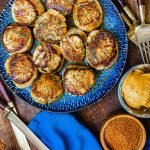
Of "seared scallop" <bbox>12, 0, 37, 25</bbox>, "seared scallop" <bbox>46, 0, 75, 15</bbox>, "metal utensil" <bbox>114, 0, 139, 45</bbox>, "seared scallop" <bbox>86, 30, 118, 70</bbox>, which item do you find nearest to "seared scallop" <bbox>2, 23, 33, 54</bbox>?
"seared scallop" <bbox>12, 0, 37, 25</bbox>

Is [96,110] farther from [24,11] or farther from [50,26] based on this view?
[24,11]

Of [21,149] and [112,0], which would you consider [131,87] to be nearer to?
[112,0]

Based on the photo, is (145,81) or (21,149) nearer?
(145,81)

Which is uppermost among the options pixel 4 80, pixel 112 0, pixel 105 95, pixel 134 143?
pixel 112 0

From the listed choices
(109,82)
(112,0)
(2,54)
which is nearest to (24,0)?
(2,54)

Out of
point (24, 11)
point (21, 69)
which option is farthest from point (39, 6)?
point (21, 69)

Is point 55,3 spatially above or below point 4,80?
above

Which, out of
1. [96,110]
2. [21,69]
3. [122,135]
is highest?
[21,69]
